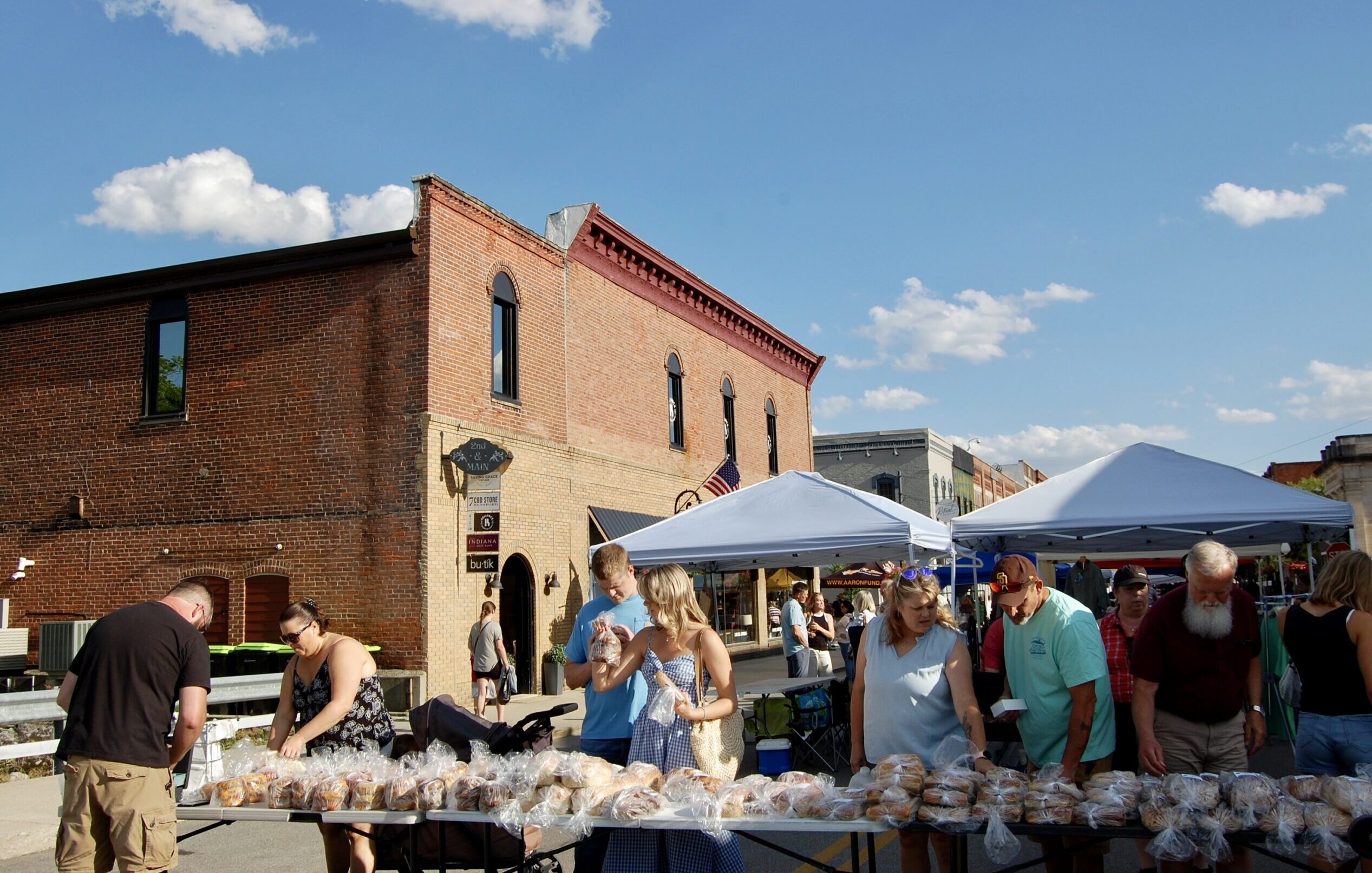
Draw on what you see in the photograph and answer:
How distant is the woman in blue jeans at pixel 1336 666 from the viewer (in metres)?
4.95

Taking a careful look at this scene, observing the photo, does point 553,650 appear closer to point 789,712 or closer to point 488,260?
point 488,260

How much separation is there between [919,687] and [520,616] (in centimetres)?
1388

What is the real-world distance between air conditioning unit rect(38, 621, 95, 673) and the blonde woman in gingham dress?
14.3 m

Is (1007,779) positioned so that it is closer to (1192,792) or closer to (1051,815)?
(1051,815)

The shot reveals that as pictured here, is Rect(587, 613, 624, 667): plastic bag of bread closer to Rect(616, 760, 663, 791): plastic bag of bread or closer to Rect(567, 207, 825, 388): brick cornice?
Rect(616, 760, 663, 791): plastic bag of bread

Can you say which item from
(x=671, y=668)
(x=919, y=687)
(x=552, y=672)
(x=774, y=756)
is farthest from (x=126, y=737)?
(x=552, y=672)

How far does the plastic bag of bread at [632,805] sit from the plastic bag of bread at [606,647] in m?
0.70

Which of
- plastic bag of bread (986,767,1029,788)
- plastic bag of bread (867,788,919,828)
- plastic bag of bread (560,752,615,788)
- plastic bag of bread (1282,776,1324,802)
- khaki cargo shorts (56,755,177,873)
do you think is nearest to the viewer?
plastic bag of bread (1282,776,1324,802)

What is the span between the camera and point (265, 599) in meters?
16.7

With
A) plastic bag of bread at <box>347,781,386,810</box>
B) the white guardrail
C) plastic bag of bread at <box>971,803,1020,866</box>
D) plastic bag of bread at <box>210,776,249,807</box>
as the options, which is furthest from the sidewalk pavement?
plastic bag of bread at <box>971,803,1020,866</box>

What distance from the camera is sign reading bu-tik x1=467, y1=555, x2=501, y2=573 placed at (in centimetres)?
1636

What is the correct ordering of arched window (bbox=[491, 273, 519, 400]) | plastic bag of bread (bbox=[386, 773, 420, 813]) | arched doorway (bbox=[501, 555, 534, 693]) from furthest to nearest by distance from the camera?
arched window (bbox=[491, 273, 519, 400])
arched doorway (bbox=[501, 555, 534, 693])
plastic bag of bread (bbox=[386, 773, 420, 813])

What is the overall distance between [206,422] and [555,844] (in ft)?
40.0

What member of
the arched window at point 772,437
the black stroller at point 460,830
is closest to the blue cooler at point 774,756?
the black stroller at point 460,830
